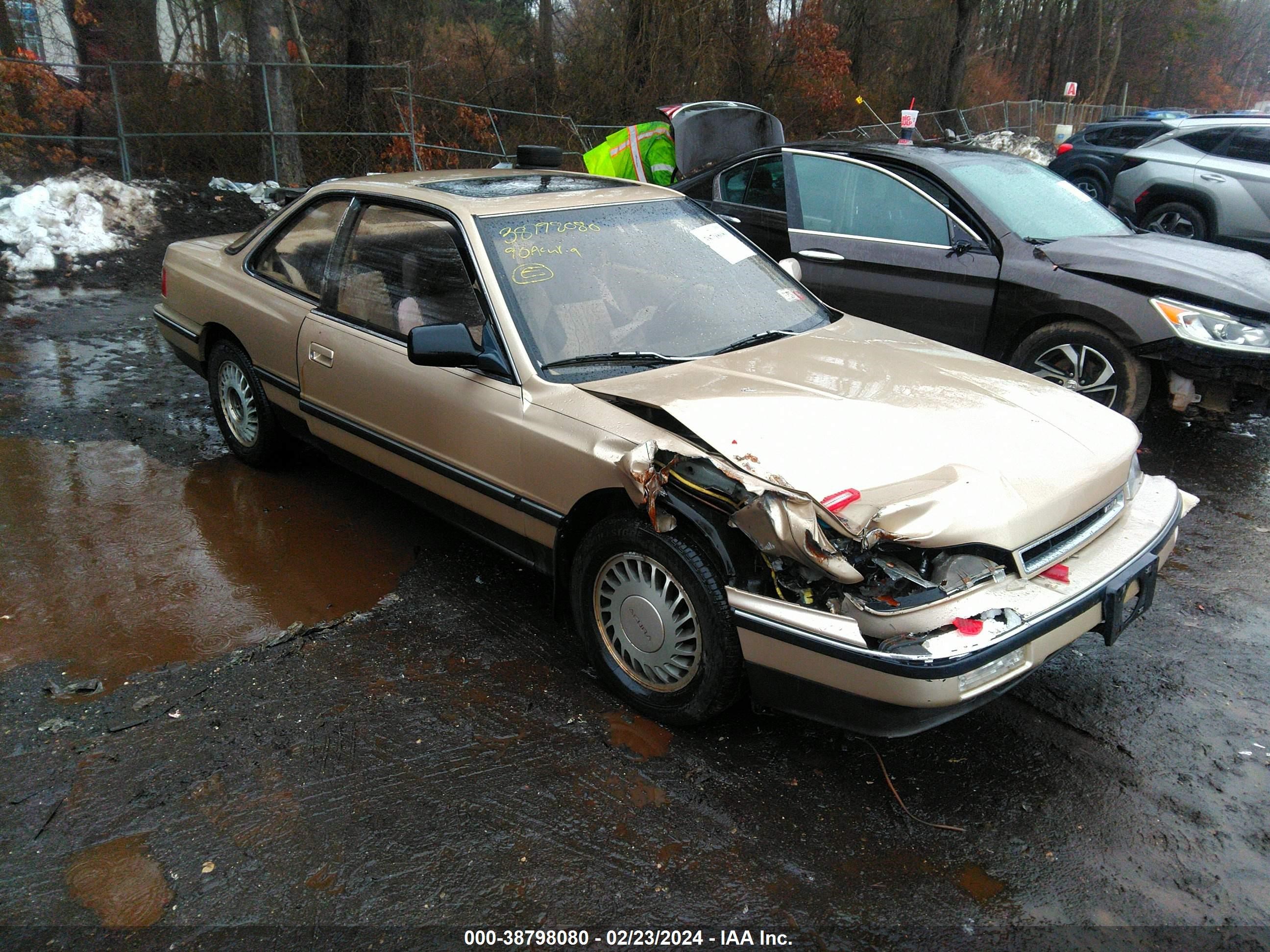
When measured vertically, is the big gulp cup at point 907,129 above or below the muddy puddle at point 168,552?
above

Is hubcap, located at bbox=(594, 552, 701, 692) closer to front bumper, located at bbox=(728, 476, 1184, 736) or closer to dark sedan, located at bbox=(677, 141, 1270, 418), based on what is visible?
front bumper, located at bbox=(728, 476, 1184, 736)

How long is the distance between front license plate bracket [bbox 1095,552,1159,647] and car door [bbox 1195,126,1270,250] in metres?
8.49

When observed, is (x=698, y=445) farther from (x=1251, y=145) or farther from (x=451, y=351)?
(x=1251, y=145)

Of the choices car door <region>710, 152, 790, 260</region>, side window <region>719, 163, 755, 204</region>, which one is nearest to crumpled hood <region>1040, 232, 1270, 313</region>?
car door <region>710, 152, 790, 260</region>

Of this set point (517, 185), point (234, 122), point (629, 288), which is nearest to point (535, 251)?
point (629, 288)

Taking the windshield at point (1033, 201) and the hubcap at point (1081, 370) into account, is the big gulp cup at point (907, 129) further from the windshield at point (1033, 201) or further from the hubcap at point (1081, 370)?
the hubcap at point (1081, 370)

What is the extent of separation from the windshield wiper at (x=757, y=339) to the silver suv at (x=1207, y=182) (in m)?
7.68

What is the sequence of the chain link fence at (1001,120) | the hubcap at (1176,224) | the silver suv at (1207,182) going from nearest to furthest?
the silver suv at (1207,182)
the hubcap at (1176,224)
the chain link fence at (1001,120)

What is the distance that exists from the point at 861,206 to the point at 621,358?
11.3 feet

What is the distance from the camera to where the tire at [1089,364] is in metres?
5.23

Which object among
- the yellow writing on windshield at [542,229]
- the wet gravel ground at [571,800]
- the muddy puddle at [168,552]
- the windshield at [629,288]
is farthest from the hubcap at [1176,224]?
the muddy puddle at [168,552]

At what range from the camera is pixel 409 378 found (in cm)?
378

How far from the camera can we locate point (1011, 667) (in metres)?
2.60

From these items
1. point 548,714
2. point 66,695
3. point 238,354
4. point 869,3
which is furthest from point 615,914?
point 869,3
